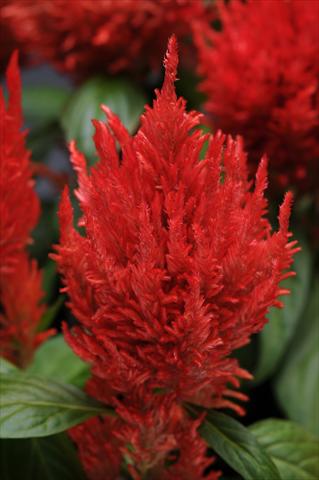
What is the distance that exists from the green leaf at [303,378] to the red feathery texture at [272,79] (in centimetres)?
18

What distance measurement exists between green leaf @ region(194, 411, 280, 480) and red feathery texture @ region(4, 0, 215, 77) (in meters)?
0.48

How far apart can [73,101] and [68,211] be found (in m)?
0.47

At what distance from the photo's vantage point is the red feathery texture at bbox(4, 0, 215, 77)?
2.72ft

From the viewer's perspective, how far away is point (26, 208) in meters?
0.62

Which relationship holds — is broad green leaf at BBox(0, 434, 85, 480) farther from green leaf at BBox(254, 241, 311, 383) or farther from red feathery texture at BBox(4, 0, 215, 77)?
red feathery texture at BBox(4, 0, 215, 77)

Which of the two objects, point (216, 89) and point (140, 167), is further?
point (216, 89)

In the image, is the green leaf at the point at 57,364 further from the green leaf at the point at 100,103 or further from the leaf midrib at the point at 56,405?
the green leaf at the point at 100,103

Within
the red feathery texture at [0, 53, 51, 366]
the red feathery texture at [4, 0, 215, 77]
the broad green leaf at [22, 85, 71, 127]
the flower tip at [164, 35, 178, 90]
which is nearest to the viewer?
the flower tip at [164, 35, 178, 90]

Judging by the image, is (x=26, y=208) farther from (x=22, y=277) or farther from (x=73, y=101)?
(x=73, y=101)

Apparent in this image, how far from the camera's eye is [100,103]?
2.92ft

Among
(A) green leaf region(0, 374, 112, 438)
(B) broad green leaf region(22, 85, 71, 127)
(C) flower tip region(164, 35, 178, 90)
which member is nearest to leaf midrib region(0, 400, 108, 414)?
(A) green leaf region(0, 374, 112, 438)

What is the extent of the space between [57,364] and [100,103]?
34 centimetres

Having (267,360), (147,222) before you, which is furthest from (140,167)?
(267,360)

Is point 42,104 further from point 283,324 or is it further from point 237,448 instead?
point 237,448
